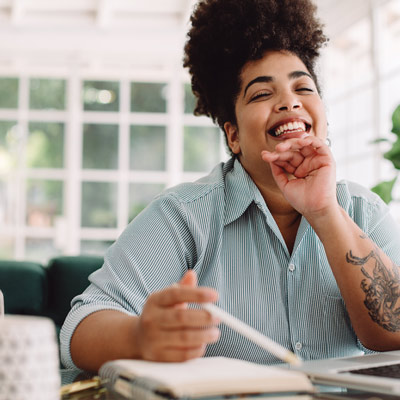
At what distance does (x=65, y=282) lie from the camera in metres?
1.84

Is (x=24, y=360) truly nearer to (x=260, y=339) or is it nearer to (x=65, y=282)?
(x=260, y=339)

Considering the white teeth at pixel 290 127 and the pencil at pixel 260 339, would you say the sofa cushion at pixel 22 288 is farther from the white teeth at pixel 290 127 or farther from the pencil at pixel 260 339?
the pencil at pixel 260 339

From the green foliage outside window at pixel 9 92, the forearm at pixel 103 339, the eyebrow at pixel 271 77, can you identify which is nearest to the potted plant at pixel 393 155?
the eyebrow at pixel 271 77

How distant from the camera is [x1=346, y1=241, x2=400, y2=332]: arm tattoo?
1.18m

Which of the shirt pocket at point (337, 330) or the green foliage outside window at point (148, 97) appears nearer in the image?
the shirt pocket at point (337, 330)

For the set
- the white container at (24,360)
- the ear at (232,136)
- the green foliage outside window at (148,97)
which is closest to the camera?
Answer: the white container at (24,360)

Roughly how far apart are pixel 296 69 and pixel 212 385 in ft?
3.35

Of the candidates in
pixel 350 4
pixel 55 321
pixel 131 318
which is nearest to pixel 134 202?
pixel 350 4

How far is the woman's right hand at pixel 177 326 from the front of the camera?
2.28ft

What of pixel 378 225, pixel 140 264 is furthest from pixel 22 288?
pixel 378 225

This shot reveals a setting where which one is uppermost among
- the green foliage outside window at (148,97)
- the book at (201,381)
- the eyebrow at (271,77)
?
the green foliage outside window at (148,97)

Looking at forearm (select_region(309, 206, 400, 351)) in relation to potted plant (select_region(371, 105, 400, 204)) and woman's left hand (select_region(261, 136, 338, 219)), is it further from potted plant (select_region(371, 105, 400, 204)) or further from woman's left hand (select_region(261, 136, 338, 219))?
potted plant (select_region(371, 105, 400, 204))

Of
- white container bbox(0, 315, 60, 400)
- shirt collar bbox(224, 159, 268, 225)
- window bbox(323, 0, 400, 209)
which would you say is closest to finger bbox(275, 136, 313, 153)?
shirt collar bbox(224, 159, 268, 225)

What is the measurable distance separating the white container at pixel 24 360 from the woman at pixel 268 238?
1.20ft
